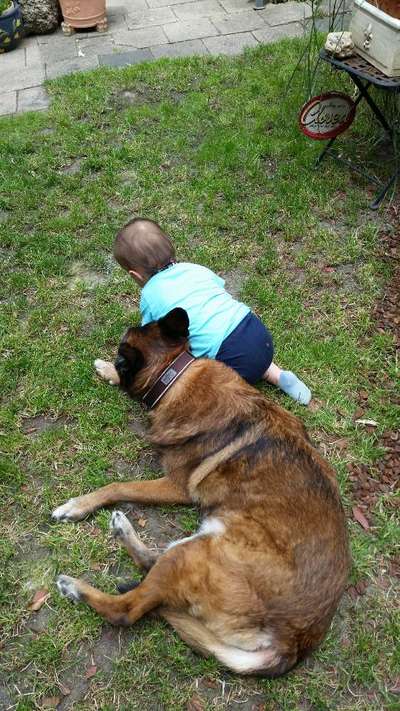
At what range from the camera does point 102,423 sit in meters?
3.44

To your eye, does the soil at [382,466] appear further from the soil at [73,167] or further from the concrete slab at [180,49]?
the concrete slab at [180,49]

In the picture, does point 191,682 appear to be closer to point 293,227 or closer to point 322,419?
point 322,419

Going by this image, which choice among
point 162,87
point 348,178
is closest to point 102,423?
point 348,178

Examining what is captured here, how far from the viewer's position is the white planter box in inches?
164

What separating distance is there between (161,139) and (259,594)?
4.77m

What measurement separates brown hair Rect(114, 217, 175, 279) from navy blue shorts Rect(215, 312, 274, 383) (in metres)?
0.67

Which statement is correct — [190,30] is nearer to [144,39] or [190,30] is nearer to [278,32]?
[144,39]

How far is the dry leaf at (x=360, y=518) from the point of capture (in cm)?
300

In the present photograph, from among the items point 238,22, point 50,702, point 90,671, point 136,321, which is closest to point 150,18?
point 238,22

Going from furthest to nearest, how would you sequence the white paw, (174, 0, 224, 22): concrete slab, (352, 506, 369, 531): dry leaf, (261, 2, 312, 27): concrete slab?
(174, 0, 224, 22): concrete slab
(261, 2, 312, 27): concrete slab
(352, 506, 369, 531): dry leaf
the white paw

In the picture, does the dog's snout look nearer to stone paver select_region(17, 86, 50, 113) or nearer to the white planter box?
the white planter box

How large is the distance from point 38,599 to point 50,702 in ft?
1.50

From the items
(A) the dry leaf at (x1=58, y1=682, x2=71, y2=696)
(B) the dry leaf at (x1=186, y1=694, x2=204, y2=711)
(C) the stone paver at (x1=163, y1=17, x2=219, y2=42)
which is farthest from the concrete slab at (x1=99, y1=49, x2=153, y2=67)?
(B) the dry leaf at (x1=186, y1=694, x2=204, y2=711)

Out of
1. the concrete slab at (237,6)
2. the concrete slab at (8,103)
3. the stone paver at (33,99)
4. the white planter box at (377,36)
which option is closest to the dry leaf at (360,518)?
the white planter box at (377,36)
